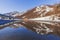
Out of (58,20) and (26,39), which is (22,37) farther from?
A: (58,20)

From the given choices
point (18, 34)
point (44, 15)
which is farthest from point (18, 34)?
point (44, 15)

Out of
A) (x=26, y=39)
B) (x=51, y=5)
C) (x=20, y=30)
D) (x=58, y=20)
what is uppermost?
(x=51, y=5)

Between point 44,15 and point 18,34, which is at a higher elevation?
point 44,15

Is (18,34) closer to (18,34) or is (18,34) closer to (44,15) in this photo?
(18,34)

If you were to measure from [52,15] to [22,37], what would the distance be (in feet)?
2.25

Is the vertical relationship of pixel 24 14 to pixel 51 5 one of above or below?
below

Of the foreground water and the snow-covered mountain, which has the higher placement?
the snow-covered mountain

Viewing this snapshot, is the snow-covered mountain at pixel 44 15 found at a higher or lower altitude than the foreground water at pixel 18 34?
higher

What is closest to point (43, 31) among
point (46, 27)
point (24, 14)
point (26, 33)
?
point (46, 27)

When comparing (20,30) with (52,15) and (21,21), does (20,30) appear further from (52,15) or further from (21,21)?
(52,15)

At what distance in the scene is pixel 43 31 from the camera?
2406mm

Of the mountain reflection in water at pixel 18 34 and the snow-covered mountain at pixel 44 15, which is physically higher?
the snow-covered mountain at pixel 44 15

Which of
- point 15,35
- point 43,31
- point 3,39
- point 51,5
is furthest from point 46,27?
point 3,39

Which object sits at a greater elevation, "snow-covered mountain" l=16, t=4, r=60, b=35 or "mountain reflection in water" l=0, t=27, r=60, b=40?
"snow-covered mountain" l=16, t=4, r=60, b=35
